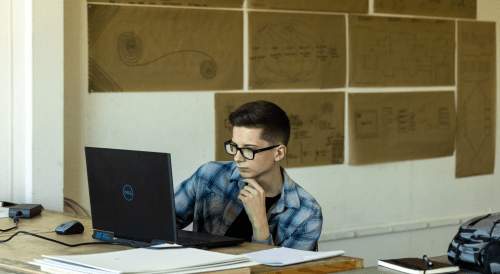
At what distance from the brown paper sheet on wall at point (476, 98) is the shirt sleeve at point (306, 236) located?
7.12ft

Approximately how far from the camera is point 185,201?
233 cm

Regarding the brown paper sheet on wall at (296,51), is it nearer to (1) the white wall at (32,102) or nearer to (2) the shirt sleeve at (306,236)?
(1) the white wall at (32,102)

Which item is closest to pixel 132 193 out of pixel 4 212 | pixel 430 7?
pixel 4 212

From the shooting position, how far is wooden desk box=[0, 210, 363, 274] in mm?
1543

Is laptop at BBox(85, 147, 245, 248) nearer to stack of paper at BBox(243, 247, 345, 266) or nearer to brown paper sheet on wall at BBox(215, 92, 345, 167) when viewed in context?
stack of paper at BBox(243, 247, 345, 266)

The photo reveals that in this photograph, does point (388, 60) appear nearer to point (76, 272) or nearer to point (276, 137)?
point (276, 137)

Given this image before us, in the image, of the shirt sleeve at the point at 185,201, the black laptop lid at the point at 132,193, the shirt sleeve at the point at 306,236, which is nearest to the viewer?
the black laptop lid at the point at 132,193

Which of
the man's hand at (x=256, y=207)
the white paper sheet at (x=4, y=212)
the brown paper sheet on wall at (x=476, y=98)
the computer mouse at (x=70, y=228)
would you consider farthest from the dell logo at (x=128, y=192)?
the brown paper sheet on wall at (x=476, y=98)

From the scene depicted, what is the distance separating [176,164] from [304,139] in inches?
29.6

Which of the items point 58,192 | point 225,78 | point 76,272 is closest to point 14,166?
point 58,192

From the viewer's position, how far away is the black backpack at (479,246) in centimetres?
143

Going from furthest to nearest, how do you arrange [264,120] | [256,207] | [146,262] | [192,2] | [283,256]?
[192,2], [264,120], [256,207], [283,256], [146,262]

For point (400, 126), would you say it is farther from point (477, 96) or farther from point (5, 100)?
point (5, 100)

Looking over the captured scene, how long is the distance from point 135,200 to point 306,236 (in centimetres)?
67
